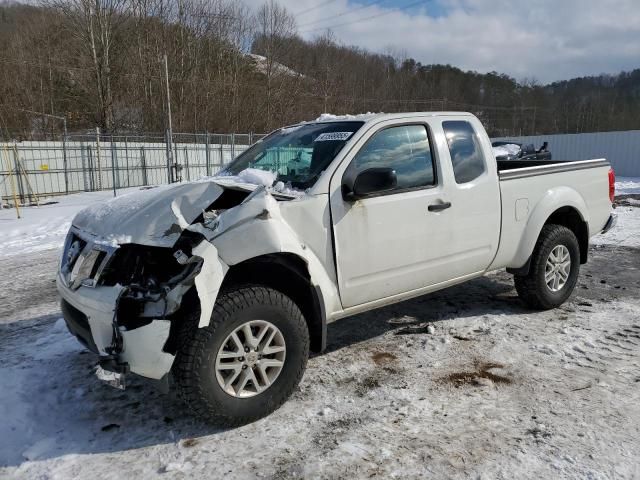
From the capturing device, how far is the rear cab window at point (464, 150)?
4.08 m

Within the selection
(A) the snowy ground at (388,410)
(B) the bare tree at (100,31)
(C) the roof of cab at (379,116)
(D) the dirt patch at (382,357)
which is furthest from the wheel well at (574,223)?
(B) the bare tree at (100,31)

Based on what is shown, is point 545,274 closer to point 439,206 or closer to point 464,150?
point 464,150

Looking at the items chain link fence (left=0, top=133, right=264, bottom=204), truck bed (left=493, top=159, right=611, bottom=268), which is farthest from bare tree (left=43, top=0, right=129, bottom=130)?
truck bed (left=493, top=159, right=611, bottom=268)

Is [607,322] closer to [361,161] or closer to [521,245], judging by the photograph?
[521,245]

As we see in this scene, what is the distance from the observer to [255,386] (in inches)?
118

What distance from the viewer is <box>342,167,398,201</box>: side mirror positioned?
3270 millimetres

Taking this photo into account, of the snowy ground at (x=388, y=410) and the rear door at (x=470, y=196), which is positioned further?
the rear door at (x=470, y=196)

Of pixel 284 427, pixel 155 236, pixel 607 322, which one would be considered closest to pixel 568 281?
pixel 607 322

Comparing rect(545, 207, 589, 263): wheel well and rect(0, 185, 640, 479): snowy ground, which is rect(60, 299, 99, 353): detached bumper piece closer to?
rect(0, 185, 640, 479): snowy ground

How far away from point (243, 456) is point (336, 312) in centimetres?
115

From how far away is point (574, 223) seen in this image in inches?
204

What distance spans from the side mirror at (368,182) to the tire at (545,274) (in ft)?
7.12

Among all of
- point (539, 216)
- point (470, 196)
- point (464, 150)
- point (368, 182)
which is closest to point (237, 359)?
point (368, 182)

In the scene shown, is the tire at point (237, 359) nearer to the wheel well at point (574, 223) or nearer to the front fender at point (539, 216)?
the front fender at point (539, 216)
